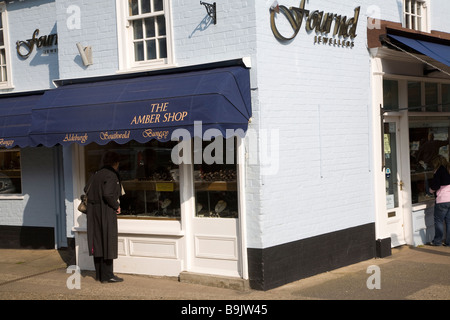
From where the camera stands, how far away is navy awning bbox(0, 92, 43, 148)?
435 inches

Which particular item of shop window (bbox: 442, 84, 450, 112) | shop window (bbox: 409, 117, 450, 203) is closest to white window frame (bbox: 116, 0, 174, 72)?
shop window (bbox: 409, 117, 450, 203)

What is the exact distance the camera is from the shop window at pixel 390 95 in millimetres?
11445

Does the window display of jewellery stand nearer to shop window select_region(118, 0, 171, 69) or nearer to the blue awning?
shop window select_region(118, 0, 171, 69)

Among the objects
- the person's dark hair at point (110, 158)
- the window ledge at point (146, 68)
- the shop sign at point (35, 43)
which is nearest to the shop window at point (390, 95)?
the window ledge at point (146, 68)

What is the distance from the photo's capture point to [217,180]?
364 inches

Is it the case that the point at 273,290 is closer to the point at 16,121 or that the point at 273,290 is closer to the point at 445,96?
the point at 16,121

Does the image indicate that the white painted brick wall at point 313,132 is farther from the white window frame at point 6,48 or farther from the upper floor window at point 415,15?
the white window frame at point 6,48

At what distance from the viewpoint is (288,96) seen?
9.27 meters

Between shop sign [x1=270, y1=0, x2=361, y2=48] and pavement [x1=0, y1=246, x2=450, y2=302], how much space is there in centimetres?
353

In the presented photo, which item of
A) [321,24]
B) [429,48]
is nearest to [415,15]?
[429,48]

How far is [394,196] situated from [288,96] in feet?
11.9

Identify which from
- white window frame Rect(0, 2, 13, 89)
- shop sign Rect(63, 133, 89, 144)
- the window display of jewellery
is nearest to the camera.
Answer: shop sign Rect(63, 133, 89, 144)

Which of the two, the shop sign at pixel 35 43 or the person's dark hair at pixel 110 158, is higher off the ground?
the shop sign at pixel 35 43

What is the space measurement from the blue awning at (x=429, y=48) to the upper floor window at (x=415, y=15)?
0.68 m
